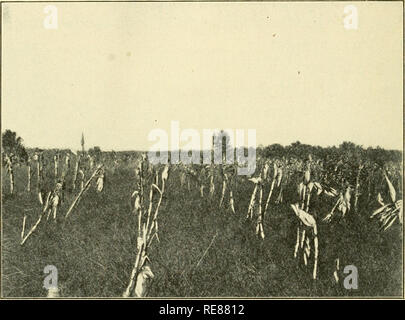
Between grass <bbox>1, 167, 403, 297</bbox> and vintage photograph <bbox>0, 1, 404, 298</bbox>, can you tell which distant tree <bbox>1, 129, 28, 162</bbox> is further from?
grass <bbox>1, 167, 403, 297</bbox>

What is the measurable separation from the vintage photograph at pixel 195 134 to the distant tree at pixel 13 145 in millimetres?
11

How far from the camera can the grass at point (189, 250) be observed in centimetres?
405

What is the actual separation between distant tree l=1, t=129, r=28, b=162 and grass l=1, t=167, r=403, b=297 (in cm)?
47

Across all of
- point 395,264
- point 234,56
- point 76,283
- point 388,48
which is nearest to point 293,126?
point 234,56

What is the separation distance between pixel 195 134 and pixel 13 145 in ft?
5.66

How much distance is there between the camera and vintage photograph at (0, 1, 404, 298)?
13.5 ft

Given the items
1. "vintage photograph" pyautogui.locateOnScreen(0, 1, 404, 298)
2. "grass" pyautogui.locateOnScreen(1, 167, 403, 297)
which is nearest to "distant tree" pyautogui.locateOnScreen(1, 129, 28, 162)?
"vintage photograph" pyautogui.locateOnScreen(0, 1, 404, 298)

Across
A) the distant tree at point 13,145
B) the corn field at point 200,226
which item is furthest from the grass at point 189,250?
the distant tree at point 13,145

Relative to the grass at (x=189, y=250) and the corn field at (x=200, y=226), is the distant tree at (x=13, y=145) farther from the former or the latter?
the grass at (x=189, y=250)

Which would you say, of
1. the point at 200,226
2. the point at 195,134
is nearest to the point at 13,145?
the point at 195,134

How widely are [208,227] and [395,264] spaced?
174cm

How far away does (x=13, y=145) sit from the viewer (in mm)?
4234

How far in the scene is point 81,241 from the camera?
4152 millimetres
